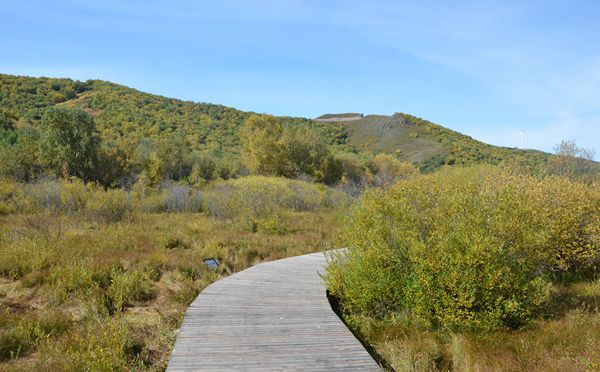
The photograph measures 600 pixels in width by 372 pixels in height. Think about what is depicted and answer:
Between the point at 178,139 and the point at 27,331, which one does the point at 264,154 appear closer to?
the point at 178,139

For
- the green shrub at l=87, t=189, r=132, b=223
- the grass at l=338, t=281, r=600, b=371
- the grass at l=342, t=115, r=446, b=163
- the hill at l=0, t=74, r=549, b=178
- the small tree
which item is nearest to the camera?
the grass at l=338, t=281, r=600, b=371

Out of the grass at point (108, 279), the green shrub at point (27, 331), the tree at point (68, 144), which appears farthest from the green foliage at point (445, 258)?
the tree at point (68, 144)

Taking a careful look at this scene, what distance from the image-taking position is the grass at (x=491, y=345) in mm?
5027

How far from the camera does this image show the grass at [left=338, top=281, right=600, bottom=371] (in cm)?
503

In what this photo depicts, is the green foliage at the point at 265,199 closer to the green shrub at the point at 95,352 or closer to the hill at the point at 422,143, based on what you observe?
the green shrub at the point at 95,352

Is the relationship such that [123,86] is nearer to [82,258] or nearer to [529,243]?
[82,258]

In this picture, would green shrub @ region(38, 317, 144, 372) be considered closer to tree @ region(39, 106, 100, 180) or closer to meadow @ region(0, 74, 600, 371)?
meadow @ region(0, 74, 600, 371)

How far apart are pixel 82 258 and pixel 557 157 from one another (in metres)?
35.1

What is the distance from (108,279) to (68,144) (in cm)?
2000

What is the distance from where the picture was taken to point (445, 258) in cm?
595

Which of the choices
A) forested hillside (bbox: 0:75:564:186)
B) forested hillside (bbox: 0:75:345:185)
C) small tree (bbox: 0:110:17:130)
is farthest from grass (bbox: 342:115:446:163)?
small tree (bbox: 0:110:17:130)

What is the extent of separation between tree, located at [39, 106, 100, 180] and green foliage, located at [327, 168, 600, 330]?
22881mm

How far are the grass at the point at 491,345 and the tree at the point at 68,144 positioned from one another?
78.0ft

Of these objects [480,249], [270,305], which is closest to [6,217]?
[270,305]
